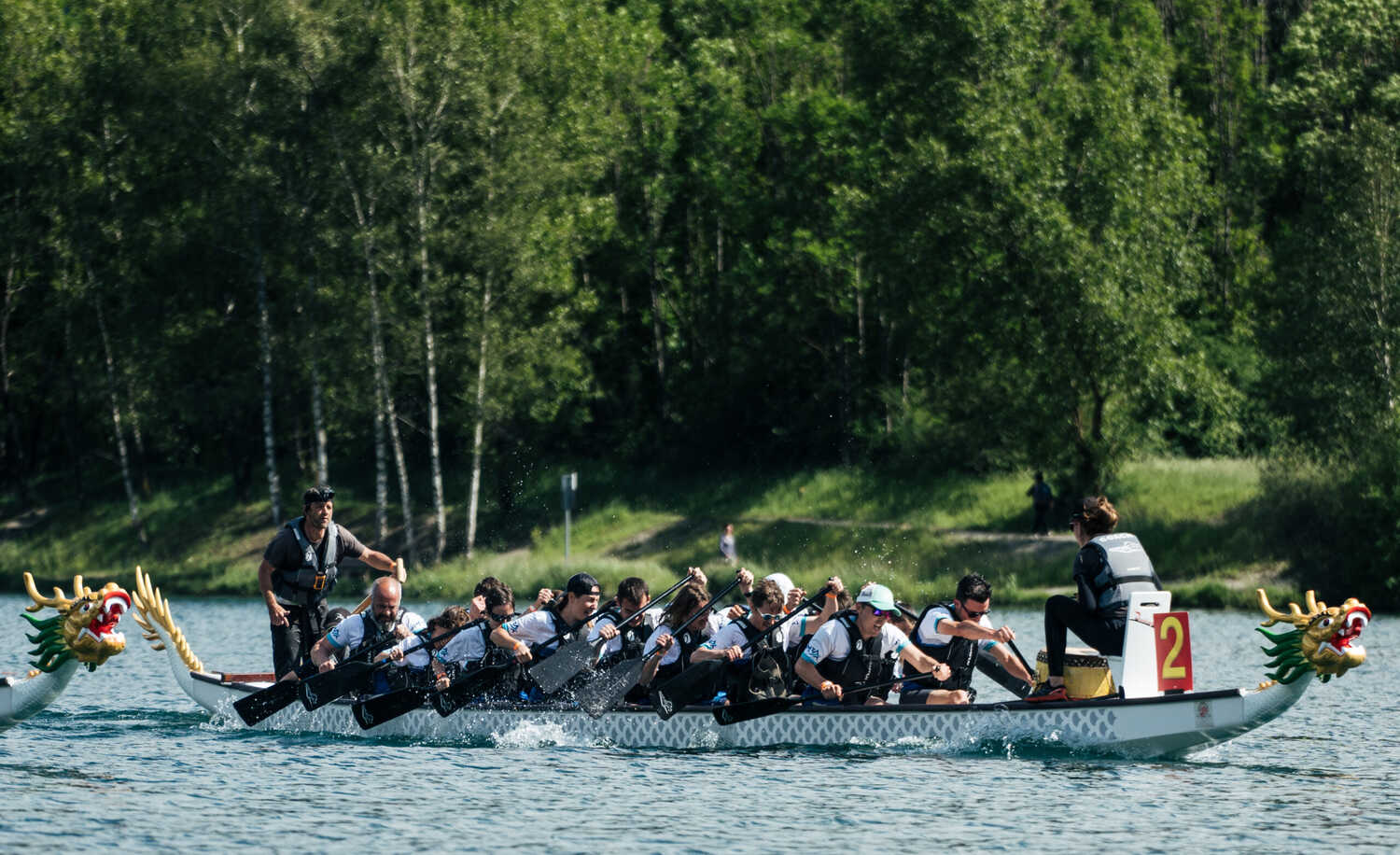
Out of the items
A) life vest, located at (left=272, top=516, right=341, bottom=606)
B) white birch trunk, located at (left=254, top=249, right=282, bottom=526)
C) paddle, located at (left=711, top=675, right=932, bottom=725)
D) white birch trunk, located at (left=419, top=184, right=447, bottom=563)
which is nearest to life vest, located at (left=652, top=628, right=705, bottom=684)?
paddle, located at (left=711, top=675, right=932, bottom=725)

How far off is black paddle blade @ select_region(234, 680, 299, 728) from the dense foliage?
73.9 ft

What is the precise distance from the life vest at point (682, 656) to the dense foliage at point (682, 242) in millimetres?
20422

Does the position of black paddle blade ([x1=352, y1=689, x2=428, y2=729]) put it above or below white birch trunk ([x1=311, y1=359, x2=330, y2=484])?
below

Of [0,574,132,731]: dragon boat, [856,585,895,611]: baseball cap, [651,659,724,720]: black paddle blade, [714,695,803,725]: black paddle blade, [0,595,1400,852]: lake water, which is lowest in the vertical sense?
[0,595,1400,852]: lake water

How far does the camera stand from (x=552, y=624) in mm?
17578

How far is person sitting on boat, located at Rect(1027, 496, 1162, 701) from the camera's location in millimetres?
15133

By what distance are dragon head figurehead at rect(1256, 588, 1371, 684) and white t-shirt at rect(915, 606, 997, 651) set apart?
2535 mm

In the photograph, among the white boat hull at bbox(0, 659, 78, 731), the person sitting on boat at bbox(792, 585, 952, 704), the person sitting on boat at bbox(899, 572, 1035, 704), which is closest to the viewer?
the white boat hull at bbox(0, 659, 78, 731)

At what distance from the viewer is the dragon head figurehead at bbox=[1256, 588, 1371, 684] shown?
47.2 ft

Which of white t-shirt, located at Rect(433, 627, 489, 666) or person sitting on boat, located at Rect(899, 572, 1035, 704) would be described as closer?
person sitting on boat, located at Rect(899, 572, 1035, 704)

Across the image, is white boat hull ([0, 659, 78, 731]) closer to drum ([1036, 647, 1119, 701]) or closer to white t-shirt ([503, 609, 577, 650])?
white t-shirt ([503, 609, 577, 650])

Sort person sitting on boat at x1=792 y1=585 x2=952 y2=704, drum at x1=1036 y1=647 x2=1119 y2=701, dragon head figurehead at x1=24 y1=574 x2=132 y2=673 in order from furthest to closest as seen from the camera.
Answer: person sitting on boat at x1=792 y1=585 x2=952 y2=704
drum at x1=1036 y1=647 x2=1119 y2=701
dragon head figurehead at x1=24 y1=574 x2=132 y2=673

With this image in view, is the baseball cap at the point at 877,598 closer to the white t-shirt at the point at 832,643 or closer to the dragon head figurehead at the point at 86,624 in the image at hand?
the white t-shirt at the point at 832,643

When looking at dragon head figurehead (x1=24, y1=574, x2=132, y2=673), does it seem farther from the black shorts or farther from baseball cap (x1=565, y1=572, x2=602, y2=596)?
baseball cap (x1=565, y1=572, x2=602, y2=596)
